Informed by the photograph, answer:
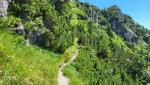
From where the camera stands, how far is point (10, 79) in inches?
281

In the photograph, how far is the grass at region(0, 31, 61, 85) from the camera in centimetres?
734

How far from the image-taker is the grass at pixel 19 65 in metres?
7.34

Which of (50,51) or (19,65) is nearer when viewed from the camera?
(19,65)

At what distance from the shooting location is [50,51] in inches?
2960

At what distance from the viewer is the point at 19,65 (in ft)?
25.5

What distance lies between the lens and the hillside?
7.96 metres

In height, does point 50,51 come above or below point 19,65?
above

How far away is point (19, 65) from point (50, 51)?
6757 cm

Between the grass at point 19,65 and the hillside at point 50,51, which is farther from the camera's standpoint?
the hillside at point 50,51

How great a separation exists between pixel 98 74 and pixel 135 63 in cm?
5420

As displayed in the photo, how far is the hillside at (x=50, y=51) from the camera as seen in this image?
796 centimetres

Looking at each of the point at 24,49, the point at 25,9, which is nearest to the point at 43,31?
the point at 25,9

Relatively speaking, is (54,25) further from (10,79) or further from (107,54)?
(10,79)

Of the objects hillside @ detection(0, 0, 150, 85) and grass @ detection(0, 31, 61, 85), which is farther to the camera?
hillside @ detection(0, 0, 150, 85)
